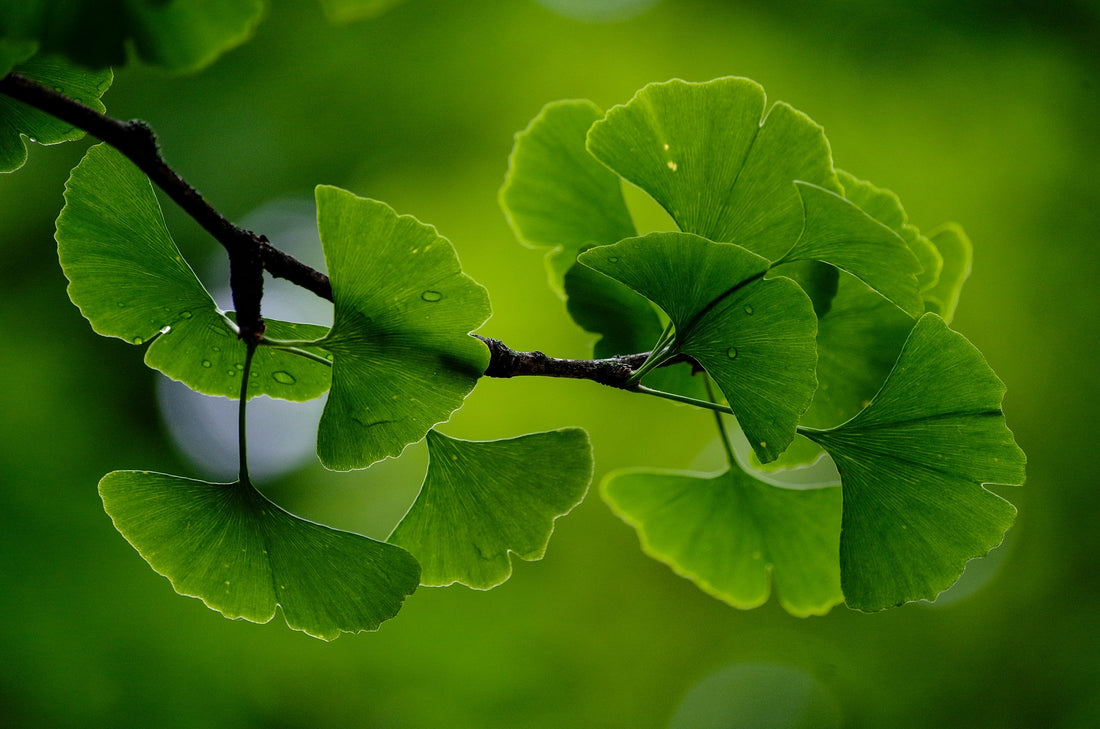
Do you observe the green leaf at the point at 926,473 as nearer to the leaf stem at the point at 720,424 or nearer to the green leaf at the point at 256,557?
the leaf stem at the point at 720,424

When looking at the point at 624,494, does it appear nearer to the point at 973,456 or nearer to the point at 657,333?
the point at 657,333

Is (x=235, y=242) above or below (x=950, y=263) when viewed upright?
below

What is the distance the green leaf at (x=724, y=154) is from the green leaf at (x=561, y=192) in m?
0.16

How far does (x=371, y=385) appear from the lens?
67cm

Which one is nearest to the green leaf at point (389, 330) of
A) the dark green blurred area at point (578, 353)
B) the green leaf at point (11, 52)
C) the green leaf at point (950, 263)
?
the green leaf at point (11, 52)

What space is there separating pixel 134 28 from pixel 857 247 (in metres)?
0.61

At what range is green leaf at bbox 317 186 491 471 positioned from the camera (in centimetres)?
63

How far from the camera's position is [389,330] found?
0.66 m

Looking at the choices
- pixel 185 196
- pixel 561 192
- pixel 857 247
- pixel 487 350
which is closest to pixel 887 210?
pixel 857 247

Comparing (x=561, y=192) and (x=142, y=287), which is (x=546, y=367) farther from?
(x=142, y=287)

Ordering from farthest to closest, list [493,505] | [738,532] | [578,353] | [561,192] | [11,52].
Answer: [578,353] < [738,532] < [561,192] < [493,505] < [11,52]

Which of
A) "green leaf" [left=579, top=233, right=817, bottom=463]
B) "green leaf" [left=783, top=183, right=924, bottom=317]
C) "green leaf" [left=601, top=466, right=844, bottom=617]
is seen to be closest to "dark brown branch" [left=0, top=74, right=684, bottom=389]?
"green leaf" [left=579, top=233, right=817, bottom=463]

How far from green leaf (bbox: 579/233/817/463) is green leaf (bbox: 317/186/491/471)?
0.13m

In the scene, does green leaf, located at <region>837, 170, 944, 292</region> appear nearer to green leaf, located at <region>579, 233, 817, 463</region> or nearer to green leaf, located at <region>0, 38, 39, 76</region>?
green leaf, located at <region>579, 233, 817, 463</region>
